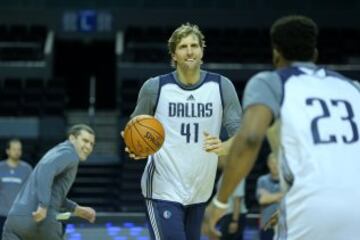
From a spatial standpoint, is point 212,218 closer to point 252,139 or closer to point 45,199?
point 252,139

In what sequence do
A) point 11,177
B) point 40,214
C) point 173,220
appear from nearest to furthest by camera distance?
point 173,220
point 40,214
point 11,177

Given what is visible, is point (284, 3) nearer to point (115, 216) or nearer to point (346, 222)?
point (115, 216)

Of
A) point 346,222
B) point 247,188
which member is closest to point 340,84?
point 346,222

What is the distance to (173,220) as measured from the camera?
5160 mm

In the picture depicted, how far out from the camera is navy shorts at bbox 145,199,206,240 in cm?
515

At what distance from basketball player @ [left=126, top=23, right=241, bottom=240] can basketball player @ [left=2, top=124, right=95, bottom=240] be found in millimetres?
1162

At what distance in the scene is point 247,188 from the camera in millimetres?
14023

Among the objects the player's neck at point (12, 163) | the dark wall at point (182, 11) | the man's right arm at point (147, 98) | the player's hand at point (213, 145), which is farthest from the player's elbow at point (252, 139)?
the dark wall at point (182, 11)

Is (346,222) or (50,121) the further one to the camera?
(50,121)

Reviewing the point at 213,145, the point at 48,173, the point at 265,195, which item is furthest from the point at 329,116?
the point at 265,195

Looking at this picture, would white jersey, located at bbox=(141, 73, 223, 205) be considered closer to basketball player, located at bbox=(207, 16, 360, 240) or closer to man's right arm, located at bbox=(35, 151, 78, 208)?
man's right arm, located at bbox=(35, 151, 78, 208)

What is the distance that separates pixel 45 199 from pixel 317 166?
136 inches

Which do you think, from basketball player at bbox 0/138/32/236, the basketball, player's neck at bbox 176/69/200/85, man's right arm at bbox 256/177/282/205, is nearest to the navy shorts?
the basketball

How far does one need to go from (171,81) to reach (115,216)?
21.8ft
